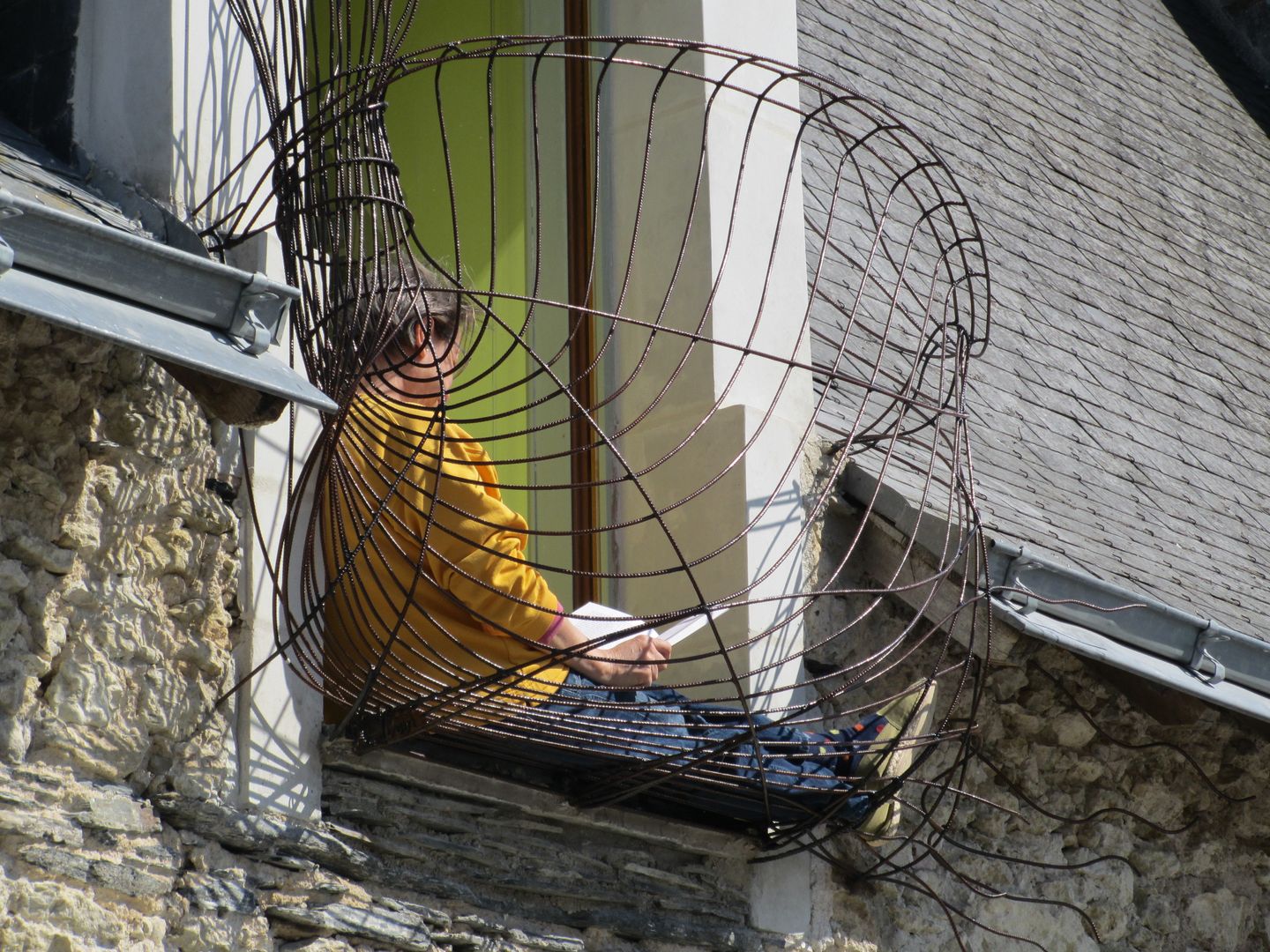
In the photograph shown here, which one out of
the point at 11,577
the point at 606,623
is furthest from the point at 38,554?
the point at 606,623

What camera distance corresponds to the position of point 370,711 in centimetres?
383

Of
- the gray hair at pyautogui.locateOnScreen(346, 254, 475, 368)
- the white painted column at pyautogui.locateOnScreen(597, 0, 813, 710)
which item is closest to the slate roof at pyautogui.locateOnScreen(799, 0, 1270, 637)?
the white painted column at pyautogui.locateOnScreen(597, 0, 813, 710)

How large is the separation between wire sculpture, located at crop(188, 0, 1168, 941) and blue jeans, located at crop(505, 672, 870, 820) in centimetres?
1

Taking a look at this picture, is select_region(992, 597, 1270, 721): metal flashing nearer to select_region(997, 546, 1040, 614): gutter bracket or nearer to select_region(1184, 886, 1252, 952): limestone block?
select_region(997, 546, 1040, 614): gutter bracket

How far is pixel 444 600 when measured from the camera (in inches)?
159

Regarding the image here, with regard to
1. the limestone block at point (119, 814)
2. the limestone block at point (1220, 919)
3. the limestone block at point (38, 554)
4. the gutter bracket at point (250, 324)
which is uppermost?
the gutter bracket at point (250, 324)

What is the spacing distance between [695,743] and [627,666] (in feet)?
0.76

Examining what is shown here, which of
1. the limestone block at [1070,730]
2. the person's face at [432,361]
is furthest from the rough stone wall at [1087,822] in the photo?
the person's face at [432,361]

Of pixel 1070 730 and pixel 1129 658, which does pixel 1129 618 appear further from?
pixel 1070 730

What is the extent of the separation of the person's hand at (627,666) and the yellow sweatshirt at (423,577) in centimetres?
8

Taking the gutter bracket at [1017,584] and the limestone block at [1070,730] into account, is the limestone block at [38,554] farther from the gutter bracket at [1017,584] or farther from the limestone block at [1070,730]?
the limestone block at [1070,730]

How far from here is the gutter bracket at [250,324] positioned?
3.39m

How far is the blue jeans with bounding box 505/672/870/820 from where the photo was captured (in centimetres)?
398

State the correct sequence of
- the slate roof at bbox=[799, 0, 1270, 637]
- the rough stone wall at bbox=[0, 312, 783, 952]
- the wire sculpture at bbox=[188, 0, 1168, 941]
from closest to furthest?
the rough stone wall at bbox=[0, 312, 783, 952]
the wire sculpture at bbox=[188, 0, 1168, 941]
the slate roof at bbox=[799, 0, 1270, 637]
